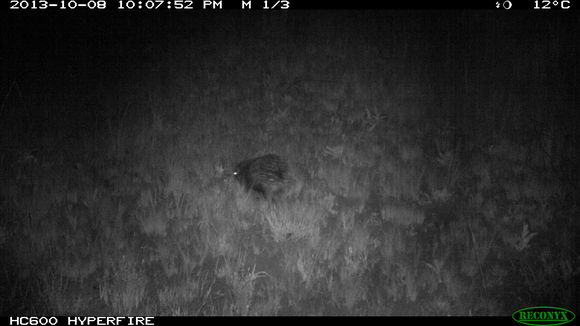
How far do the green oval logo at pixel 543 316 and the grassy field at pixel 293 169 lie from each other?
12 cm

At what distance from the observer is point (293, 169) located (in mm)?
6141

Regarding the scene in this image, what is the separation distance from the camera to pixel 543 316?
3.33 meters

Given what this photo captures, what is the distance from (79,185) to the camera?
514 cm

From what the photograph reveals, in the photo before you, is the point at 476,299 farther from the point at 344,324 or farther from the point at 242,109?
the point at 242,109

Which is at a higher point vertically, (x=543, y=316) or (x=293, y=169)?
(x=293, y=169)

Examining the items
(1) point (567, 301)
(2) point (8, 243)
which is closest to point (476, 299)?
(1) point (567, 301)

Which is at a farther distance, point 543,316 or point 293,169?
point 293,169

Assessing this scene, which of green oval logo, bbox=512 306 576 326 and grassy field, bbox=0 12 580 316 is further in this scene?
grassy field, bbox=0 12 580 316

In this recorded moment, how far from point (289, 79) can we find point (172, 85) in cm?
373

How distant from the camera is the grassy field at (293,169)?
3.62 m

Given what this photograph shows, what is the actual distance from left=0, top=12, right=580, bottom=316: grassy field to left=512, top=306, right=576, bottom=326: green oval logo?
0.12 meters

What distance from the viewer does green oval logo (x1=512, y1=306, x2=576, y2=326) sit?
3.23 metres

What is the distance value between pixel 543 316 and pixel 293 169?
4243 mm

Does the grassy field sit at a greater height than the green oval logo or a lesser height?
greater
